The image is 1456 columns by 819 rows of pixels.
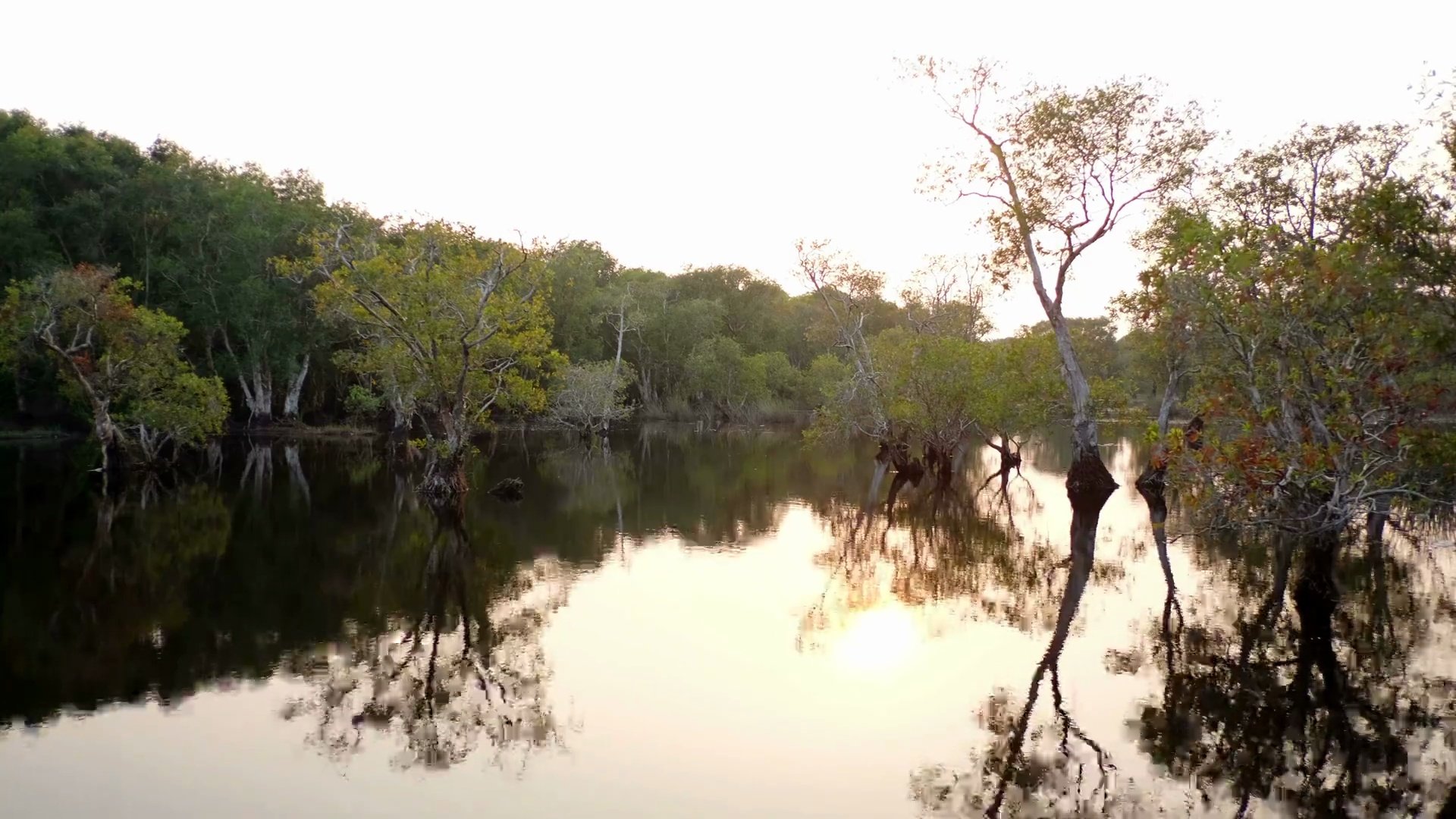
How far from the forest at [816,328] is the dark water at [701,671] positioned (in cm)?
263

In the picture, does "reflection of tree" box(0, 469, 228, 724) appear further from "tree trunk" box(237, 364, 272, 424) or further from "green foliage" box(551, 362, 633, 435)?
"green foliage" box(551, 362, 633, 435)

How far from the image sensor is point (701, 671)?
13.1 m

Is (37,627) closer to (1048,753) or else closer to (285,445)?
(1048,753)

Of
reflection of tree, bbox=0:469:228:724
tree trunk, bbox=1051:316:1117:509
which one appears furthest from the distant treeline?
reflection of tree, bbox=0:469:228:724

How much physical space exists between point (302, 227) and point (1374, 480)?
52.1 meters

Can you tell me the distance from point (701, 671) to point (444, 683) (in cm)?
331

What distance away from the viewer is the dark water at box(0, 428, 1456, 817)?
9.38 metres

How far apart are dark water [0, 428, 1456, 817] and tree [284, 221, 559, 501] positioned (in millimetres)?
4238

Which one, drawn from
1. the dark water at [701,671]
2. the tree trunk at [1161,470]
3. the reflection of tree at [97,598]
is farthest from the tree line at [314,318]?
the tree trunk at [1161,470]

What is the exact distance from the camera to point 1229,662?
1327 centimetres

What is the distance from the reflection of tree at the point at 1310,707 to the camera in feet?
30.9

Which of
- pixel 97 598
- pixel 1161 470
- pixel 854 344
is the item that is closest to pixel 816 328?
pixel 854 344

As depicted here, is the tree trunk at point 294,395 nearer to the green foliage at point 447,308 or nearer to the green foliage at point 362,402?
the green foliage at point 362,402

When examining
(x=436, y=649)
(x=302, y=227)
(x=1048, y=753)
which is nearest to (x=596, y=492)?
(x=436, y=649)
